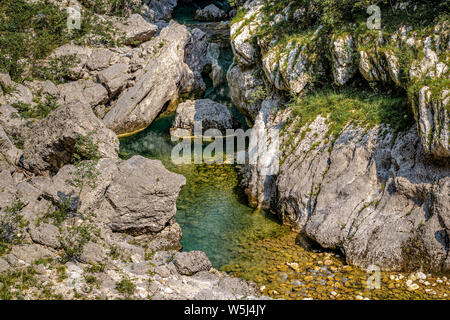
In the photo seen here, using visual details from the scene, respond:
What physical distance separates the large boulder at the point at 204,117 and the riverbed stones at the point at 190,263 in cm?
2066

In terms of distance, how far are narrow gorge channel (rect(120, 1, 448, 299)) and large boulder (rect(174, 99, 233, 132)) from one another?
716 centimetres

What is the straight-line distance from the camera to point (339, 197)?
56.9ft

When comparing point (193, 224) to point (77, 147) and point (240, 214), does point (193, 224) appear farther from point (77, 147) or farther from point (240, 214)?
point (77, 147)

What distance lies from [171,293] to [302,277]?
4.95 meters

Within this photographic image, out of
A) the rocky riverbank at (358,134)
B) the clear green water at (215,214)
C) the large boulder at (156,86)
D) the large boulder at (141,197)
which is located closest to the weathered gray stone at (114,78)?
the large boulder at (156,86)

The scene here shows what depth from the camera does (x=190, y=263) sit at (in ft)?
50.2

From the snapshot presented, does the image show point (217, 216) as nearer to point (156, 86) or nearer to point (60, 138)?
point (60, 138)

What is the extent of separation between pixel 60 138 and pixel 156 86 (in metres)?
18.9

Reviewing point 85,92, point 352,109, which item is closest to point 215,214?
point 352,109

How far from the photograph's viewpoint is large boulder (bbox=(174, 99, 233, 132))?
116 ft

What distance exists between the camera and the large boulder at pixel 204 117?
35.5 meters

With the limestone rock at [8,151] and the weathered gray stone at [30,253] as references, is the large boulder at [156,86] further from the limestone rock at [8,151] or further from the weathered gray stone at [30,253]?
the weathered gray stone at [30,253]

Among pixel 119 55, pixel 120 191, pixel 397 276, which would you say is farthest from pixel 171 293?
pixel 119 55

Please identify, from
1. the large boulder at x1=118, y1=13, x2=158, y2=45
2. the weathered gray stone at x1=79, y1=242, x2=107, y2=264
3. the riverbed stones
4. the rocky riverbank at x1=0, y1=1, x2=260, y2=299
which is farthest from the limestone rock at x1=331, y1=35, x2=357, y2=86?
the large boulder at x1=118, y1=13, x2=158, y2=45
